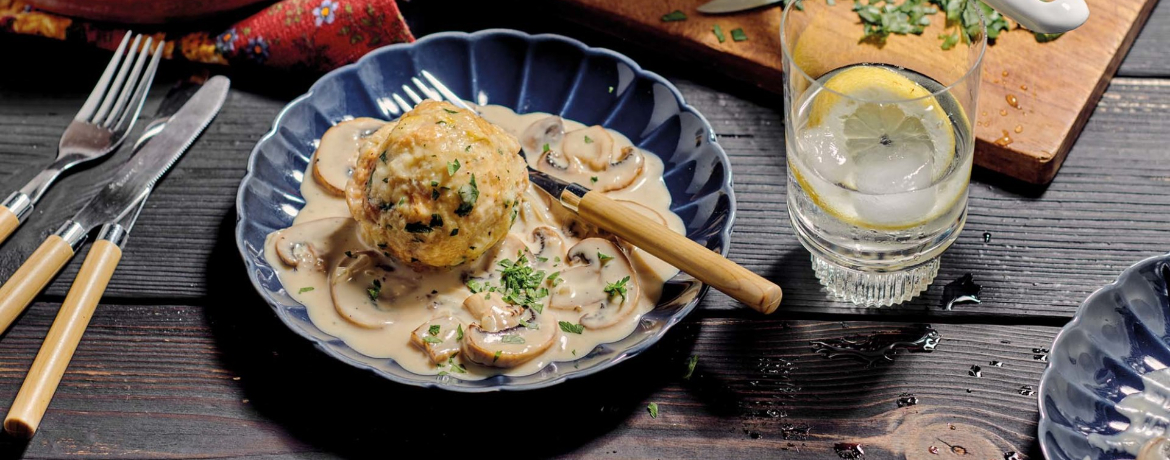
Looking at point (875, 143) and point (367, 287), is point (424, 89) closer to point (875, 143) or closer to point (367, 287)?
point (367, 287)

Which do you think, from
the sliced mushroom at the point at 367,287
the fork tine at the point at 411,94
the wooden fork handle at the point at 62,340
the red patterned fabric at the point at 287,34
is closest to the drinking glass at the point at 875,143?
the sliced mushroom at the point at 367,287

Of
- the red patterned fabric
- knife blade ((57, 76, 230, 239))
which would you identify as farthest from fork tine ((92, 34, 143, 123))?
knife blade ((57, 76, 230, 239))

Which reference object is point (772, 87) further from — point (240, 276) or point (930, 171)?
point (240, 276)

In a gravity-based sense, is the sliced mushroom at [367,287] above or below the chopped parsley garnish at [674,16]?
below

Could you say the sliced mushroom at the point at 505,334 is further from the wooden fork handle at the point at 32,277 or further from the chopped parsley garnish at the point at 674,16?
the chopped parsley garnish at the point at 674,16

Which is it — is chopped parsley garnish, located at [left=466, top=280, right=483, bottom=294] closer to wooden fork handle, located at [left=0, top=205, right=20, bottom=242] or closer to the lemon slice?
the lemon slice

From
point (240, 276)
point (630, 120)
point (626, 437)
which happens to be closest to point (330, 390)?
point (240, 276)
